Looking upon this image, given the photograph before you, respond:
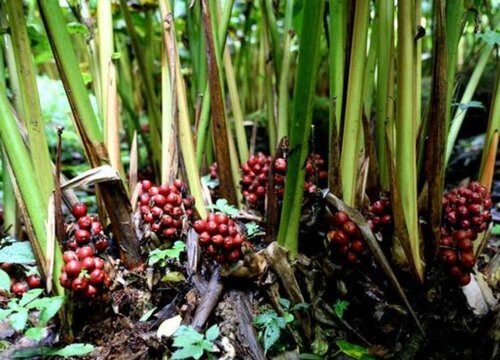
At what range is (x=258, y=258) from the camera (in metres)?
1.02

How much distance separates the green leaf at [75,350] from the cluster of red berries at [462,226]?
78cm

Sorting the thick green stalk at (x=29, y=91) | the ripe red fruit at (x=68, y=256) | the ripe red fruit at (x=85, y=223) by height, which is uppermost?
the thick green stalk at (x=29, y=91)

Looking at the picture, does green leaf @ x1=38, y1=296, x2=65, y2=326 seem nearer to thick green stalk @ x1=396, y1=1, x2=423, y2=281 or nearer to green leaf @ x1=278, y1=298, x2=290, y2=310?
green leaf @ x1=278, y1=298, x2=290, y2=310

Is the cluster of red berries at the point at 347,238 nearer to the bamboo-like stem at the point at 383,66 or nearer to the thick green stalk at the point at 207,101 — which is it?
the bamboo-like stem at the point at 383,66

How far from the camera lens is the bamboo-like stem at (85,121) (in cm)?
91

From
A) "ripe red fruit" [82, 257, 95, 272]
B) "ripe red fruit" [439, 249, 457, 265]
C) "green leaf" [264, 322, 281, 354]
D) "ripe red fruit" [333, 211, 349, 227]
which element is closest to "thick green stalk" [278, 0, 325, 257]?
Answer: "ripe red fruit" [333, 211, 349, 227]

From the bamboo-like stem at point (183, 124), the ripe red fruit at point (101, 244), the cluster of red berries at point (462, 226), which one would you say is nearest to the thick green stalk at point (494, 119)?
the cluster of red berries at point (462, 226)

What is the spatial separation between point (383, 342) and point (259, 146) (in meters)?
1.64

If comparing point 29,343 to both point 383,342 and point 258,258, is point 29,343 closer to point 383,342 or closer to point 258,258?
point 258,258

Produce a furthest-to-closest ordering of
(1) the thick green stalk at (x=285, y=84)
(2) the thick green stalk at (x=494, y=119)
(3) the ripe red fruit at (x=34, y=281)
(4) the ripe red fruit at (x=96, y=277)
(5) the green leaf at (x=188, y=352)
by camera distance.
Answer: (1) the thick green stalk at (x=285, y=84), (2) the thick green stalk at (x=494, y=119), (3) the ripe red fruit at (x=34, y=281), (4) the ripe red fruit at (x=96, y=277), (5) the green leaf at (x=188, y=352)

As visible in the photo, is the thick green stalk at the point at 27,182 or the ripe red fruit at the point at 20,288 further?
the ripe red fruit at the point at 20,288

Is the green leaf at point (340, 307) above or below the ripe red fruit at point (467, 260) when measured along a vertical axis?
below

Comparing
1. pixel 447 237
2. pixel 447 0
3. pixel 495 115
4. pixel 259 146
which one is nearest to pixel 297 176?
pixel 447 237

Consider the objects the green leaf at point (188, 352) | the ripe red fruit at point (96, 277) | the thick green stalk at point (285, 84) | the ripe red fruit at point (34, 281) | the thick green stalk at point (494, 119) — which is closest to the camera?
the green leaf at point (188, 352)
